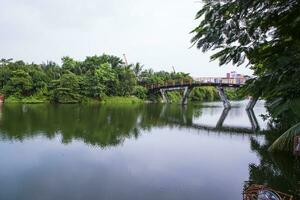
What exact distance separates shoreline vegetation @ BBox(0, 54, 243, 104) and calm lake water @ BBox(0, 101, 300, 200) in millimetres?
34136

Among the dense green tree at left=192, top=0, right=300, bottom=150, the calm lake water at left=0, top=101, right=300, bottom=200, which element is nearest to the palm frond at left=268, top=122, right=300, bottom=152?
the calm lake water at left=0, top=101, right=300, bottom=200

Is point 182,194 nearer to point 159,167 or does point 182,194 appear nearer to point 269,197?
point 159,167

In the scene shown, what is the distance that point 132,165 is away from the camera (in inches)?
556

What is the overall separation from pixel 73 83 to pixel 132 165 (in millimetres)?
44583

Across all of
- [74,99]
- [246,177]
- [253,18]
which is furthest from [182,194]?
[74,99]

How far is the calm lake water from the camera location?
34.9ft

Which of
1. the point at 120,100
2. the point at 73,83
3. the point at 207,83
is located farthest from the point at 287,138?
the point at 120,100

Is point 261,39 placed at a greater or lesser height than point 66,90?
greater

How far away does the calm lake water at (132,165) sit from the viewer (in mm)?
10633

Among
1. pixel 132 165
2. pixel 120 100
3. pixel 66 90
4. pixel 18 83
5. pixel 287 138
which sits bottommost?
pixel 132 165

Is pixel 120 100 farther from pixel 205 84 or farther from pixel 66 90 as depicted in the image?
pixel 205 84

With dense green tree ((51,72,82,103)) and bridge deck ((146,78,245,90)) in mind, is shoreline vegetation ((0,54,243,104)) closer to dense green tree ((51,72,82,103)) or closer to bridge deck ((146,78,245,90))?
dense green tree ((51,72,82,103))

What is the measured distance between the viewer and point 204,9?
442cm

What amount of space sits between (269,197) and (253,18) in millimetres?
3134
